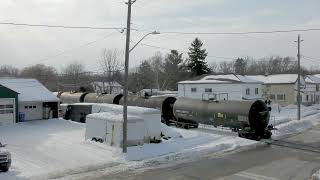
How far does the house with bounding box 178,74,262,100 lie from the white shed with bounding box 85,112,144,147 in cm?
3506

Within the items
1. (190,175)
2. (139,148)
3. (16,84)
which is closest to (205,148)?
(139,148)

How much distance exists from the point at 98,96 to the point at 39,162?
2887cm

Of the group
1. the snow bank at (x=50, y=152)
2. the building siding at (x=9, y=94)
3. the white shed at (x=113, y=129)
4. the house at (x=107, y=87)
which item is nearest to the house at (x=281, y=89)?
the house at (x=107, y=87)

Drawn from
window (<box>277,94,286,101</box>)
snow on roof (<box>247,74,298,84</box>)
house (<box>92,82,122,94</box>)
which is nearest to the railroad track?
snow on roof (<box>247,74,298,84</box>)

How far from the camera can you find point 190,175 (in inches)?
850

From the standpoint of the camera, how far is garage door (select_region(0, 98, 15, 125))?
38.8m

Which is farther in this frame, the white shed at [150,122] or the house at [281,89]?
the house at [281,89]

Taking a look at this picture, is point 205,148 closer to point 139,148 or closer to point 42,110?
point 139,148

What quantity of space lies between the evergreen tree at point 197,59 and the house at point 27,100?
5476cm

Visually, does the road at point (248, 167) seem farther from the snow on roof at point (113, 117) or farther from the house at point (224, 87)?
the house at point (224, 87)

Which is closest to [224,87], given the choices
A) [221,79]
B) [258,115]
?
[221,79]

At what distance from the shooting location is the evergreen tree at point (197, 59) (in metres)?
96.2

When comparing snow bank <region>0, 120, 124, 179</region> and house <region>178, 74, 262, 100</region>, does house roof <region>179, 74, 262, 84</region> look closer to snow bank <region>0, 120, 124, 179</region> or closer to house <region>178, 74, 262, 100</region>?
house <region>178, 74, 262, 100</region>

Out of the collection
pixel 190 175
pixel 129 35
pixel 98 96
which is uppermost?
pixel 129 35
